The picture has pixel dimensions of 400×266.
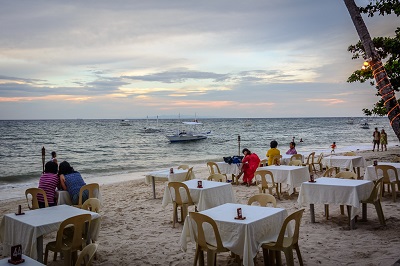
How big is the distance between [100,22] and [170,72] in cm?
2308

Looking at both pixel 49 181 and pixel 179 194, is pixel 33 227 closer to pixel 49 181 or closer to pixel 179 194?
pixel 49 181

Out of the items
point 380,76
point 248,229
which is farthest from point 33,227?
point 380,76

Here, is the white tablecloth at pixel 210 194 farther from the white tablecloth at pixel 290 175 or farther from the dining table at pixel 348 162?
the dining table at pixel 348 162

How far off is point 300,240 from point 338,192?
128cm

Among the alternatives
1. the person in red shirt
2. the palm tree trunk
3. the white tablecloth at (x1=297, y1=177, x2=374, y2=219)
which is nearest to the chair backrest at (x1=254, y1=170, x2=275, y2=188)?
the white tablecloth at (x1=297, y1=177, x2=374, y2=219)

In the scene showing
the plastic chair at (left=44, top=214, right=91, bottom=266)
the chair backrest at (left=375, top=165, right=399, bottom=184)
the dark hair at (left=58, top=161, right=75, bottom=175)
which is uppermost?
the dark hair at (left=58, top=161, right=75, bottom=175)

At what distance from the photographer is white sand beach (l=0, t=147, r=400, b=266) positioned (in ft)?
17.1

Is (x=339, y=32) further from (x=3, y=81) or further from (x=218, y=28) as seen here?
(x=3, y=81)

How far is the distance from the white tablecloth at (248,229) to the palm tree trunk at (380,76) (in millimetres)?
1845

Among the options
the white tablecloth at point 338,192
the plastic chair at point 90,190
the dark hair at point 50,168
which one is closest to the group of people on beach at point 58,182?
the dark hair at point 50,168

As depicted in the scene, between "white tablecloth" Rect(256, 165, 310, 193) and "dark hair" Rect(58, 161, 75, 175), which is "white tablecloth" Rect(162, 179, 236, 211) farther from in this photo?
"dark hair" Rect(58, 161, 75, 175)

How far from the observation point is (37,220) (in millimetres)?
4793

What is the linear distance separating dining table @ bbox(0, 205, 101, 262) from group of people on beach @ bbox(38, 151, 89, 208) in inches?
60.3

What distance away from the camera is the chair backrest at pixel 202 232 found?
14.2 feet
